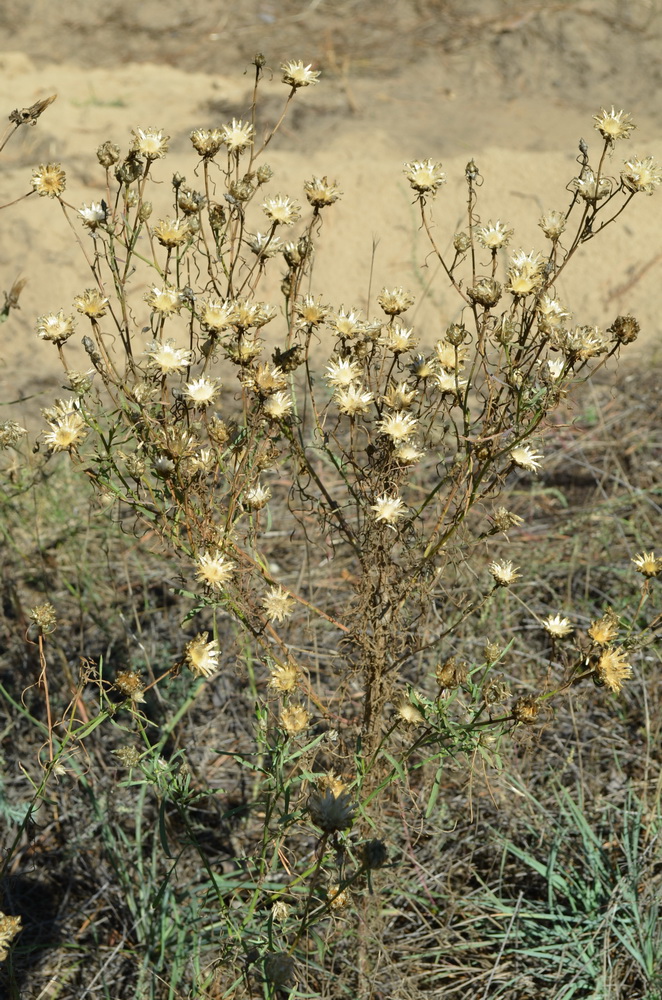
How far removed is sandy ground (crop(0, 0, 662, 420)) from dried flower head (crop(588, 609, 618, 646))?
249 cm

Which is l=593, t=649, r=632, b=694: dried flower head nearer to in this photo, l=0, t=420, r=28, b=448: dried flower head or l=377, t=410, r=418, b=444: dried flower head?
l=377, t=410, r=418, b=444: dried flower head

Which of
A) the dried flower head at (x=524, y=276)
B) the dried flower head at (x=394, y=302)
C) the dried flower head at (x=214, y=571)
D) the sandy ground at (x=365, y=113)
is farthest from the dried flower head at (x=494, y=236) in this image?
the sandy ground at (x=365, y=113)

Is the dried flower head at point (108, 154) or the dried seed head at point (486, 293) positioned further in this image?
the dried flower head at point (108, 154)

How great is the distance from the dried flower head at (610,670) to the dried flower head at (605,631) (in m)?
0.02

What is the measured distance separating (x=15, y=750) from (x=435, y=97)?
13.1ft

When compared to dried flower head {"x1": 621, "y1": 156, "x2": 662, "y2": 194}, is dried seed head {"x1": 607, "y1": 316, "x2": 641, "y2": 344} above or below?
below

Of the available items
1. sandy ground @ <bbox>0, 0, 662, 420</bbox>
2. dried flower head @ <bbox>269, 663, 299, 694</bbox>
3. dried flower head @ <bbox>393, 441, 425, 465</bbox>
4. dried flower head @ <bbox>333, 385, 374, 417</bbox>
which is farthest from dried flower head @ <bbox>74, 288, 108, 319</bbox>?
sandy ground @ <bbox>0, 0, 662, 420</bbox>

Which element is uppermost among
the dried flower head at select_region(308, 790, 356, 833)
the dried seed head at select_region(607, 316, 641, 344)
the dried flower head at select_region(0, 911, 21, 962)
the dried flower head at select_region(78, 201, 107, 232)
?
the dried flower head at select_region(78, 201, 107, 232)

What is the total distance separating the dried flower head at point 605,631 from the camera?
1.40 metres

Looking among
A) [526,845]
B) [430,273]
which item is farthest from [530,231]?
[526,845]

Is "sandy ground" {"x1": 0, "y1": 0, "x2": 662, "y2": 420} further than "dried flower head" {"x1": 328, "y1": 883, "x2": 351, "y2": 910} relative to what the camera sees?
Yes

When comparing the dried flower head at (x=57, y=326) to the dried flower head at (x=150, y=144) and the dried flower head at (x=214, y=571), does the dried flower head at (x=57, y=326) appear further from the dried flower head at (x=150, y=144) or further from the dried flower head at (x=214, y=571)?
the dried flower head at (x=214, y=571)

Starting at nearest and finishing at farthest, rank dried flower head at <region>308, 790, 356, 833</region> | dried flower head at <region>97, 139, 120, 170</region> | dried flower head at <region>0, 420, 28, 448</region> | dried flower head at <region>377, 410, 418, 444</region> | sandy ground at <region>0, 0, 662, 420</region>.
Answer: dried flower head at <region>308, 790, 356, 833</region> → dried flower head at <region>377, 410, 418, 444</region> → dried flower head at <region>97, 139, 120, 170</region> → dried flower head at <region>0, 420, 28, 448</region> → sandy ground at <region>0, 0, 662, 420</region>

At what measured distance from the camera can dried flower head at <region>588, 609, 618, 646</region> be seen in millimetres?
1400
